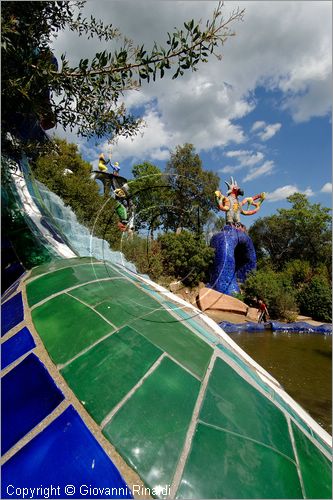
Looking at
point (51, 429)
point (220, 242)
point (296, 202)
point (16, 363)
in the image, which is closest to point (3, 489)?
point (51, 429)

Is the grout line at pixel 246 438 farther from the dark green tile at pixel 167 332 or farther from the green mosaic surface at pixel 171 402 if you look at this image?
the dark green tile at pixel 167 332

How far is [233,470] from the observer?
41.2 inches

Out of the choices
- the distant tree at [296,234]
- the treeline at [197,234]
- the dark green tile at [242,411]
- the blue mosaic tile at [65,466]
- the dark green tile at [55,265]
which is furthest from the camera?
the distant tree at [296,234]

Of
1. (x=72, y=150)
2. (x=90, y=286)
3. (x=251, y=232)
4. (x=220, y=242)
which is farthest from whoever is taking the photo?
(x=251, y=232)

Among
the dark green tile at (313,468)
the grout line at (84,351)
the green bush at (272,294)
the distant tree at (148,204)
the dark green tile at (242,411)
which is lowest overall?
the green bush at (272,294)

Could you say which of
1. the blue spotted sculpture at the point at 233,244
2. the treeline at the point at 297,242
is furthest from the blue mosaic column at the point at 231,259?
the treeline at the point at 297,242

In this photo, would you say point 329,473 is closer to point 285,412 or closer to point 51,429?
point 285,412

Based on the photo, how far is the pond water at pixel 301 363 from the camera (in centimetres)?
552

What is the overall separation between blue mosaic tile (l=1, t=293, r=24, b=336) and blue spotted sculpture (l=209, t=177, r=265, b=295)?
560 inches

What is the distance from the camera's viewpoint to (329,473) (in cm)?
119

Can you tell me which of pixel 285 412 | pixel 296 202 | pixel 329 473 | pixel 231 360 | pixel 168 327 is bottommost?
pixel 329 473

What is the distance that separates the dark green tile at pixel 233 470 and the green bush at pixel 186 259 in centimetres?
935

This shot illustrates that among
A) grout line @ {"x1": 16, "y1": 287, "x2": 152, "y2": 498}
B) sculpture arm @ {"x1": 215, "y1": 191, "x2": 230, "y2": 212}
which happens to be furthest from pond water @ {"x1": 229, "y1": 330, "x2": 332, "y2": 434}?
sculpture arm @ {"x1": 215, "y1": 191, "x2": 230, "y2": 212}

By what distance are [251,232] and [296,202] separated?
4.46m
